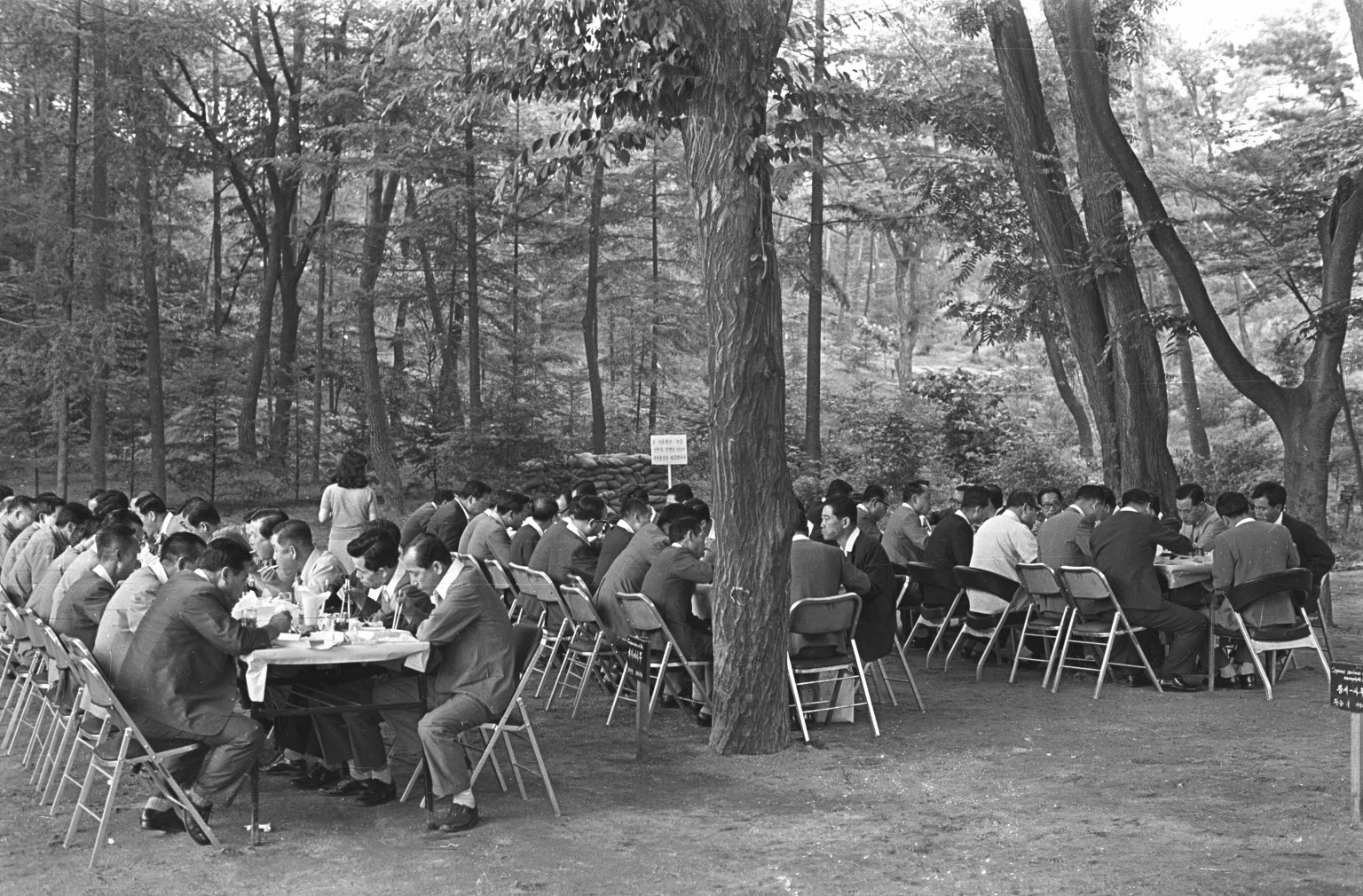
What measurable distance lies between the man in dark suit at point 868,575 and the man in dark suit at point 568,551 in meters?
1.85

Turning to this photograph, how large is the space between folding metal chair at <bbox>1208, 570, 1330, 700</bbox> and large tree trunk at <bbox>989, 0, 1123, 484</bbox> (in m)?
5.84

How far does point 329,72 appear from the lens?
2389 cm

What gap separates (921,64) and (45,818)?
51.7ft

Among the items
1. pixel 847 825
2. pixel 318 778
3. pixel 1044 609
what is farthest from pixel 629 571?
pixel 847 825

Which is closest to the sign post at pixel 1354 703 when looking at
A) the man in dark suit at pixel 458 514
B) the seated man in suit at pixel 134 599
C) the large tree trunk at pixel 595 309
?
the seated man in suit at pixel 134 599

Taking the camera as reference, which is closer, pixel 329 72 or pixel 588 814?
pixel 588 814

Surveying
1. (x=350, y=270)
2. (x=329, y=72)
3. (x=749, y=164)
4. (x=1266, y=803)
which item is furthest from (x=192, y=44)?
(x=1266, y=803)

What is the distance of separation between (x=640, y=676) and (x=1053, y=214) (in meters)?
9.53

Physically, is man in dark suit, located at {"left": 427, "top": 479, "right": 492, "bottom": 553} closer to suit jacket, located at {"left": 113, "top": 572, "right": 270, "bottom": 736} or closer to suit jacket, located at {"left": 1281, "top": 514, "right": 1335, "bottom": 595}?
suit jacket, located at {"left": 113, "top": 572, "right": 270, "bottom": 736}

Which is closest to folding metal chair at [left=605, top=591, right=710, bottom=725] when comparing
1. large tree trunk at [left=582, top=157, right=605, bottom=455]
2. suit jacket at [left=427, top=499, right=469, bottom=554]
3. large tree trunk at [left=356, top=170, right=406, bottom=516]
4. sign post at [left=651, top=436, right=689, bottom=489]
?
suit jacket at [left=427, top=499, right=469, bottom=554]

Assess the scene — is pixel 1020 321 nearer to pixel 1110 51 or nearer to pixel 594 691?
pixel 1110 51

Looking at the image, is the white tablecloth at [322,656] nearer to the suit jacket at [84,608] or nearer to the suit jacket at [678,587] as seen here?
the suit jacket at [84,608]

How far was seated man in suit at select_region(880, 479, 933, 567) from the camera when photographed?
11.3 meters

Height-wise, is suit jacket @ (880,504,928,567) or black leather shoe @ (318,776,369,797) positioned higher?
suit jacket @ (880,504,928,567)
